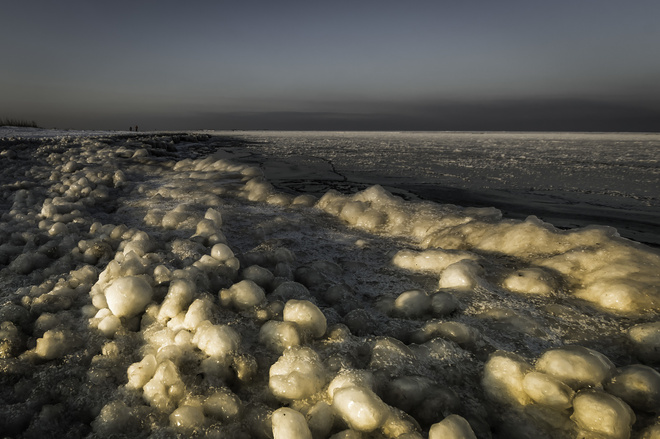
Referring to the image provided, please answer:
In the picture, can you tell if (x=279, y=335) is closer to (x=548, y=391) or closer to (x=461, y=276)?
(x=548, y=391)

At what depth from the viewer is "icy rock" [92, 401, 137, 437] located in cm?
117

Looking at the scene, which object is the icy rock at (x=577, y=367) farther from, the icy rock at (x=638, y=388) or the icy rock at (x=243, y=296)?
the icy rock at (x=243, y=296)

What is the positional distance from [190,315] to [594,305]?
7.05 ft

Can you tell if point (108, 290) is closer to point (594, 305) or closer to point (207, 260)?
point (207, 260)

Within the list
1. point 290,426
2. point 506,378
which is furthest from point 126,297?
point 506,378

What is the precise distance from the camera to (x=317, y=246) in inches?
126

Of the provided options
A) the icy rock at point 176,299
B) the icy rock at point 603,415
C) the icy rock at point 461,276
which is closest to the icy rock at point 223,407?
the icy rock at point 176,299

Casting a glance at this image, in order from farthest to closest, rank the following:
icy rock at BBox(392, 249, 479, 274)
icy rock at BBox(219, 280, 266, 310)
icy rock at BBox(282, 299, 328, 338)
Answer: icy rock at BBox(392, 249, 479, 274) < icy rock at BBox(219, 280, 266, 310) < icy rock at BBox(282, 299, 328, 338)

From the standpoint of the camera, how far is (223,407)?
1.23 meters

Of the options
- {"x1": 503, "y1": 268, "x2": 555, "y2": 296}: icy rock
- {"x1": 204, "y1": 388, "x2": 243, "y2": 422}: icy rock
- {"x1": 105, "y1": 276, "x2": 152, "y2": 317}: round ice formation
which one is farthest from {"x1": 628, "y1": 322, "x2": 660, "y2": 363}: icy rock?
{"x1": 105, "y1": 276, "x2": 152, "y2": 317}: round ice formation

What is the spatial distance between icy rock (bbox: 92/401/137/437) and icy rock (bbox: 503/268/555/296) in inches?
82.1

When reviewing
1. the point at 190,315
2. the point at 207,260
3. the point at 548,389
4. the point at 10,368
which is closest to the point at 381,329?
the point at 548,389

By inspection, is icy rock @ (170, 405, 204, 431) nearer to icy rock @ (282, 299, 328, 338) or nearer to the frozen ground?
the frozen ground

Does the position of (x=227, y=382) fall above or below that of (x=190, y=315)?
below
